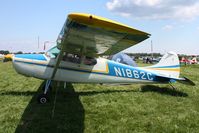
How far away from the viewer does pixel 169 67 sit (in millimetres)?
9289

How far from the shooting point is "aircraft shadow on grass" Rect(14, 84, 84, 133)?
4711 millimetres

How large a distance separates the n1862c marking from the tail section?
0.54 m

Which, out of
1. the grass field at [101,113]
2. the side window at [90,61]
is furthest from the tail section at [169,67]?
the side window at [90,61]

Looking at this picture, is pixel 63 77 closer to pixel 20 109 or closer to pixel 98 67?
pixel 98 67

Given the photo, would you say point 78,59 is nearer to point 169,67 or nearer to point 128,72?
point 128,72

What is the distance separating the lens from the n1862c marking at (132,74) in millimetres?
8379

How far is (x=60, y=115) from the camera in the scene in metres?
5.58

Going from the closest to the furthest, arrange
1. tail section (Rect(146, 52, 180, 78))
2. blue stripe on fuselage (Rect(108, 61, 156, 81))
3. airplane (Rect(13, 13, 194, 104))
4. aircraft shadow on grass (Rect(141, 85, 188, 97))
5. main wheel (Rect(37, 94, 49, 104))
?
main wheel (Rect(37, 94, 49, 104)) < airplane (Rect(13, 13, 194, 104)) < blue stripe on fuselage (Rect(108, 61, 156, 81)) < aircraft shadow on grass (Rect(141, 85, 188, 97)) < tail section (Rect(146, 52, 180, 78))

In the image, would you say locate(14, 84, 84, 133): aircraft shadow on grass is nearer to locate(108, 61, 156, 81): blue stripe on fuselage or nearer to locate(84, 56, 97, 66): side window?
locate(84, 56, 97, 66): side window

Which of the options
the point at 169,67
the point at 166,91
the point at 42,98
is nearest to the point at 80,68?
the point at 42,98

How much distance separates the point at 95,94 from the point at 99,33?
3.93m

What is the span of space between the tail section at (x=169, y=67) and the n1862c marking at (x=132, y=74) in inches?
21.2

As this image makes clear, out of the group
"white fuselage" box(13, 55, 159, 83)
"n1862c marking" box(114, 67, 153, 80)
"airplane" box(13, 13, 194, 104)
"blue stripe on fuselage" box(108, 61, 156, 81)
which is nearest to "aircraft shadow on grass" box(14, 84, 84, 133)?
"airplane" box(13, 13, 194, 104)

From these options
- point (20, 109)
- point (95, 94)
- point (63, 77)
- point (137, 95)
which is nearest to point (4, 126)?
point (20, 109)
